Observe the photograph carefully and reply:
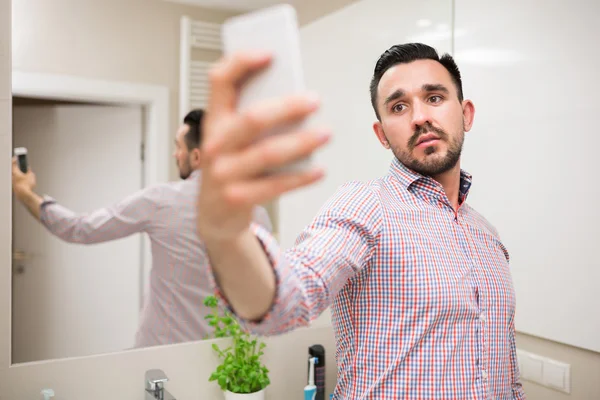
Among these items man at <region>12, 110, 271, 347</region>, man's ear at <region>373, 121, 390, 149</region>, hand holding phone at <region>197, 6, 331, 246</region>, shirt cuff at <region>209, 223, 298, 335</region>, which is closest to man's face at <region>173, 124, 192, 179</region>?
man at <region>12, 110, 271, 347</region>

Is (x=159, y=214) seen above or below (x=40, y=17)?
below

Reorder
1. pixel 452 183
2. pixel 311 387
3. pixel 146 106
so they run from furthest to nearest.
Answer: pixel 311 387 → pixel 146 106 → pixel 452 183

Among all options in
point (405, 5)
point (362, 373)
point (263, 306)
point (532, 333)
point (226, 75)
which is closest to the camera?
point (226, 75)

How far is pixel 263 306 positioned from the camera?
540 millimetres

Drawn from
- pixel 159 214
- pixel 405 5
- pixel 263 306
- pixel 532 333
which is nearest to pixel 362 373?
pixel 263 306

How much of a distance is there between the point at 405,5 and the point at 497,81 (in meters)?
0.37

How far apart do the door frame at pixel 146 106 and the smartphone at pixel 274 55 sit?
93 centimetres

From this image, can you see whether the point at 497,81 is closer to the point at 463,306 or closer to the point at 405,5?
the point at 405,5

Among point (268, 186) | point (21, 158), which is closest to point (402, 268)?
point (268, 186)

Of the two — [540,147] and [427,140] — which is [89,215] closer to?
[427,140]

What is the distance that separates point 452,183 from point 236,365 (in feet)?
2.24

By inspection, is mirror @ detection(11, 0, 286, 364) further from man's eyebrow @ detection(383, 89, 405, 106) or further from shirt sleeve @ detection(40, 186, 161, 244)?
man's eyebrow @ detection(383, 89, 405, 106)

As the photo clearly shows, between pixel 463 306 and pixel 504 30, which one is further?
pixel 504 30

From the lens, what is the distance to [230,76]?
354 millimetres
